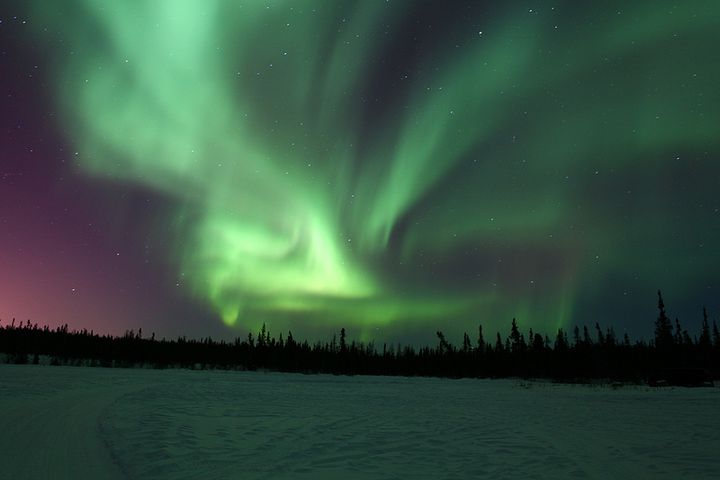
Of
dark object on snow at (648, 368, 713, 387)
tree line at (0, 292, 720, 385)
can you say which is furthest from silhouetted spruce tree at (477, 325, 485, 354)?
dark object on snow at (648, 368, 713, 387)

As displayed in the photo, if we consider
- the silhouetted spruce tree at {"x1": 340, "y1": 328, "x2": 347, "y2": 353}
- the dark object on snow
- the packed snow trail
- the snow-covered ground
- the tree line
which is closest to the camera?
the packed snow trail

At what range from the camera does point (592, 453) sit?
429 inches

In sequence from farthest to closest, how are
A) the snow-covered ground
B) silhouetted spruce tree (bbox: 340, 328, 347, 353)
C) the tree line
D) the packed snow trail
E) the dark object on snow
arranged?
silhouetted spruce tree (bbox: 340, 328, 347, 353) < the tree line < the dark object on snow < the snow-covered ground < the packed snow trail

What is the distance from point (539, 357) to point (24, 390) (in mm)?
89013

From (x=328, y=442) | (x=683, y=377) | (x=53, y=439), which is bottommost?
(x=328, y=442)

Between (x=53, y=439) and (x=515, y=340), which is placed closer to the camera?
(x=53, y=439)

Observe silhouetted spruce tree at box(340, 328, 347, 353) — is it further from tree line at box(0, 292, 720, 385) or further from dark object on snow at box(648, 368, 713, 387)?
dark object on snow at box(648, 368, 713, 387)

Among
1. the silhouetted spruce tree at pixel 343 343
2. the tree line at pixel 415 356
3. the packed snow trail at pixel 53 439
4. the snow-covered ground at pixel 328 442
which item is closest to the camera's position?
the packed snow trail at pixel 53 439

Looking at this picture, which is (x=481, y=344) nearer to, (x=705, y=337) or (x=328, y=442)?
(x=705, y=337)

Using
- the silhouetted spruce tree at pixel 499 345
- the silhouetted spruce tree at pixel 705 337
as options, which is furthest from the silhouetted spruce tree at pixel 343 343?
the silhouetted spruce tree at pixel 705 337

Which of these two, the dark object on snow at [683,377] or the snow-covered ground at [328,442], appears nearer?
the snow-covered ground at [328,442]

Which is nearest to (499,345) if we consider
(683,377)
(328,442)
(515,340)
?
(515,340)

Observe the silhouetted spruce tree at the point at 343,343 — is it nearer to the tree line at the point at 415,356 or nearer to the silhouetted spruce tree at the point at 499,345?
the tree line at the point at 415,356

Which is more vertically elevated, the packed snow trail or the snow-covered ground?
the packed snow trail
